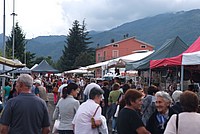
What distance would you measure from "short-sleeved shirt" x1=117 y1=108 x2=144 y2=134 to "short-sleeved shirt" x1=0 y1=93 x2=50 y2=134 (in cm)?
120

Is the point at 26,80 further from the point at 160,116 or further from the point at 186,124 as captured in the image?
the point at 186,124

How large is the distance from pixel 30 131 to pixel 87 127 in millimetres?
1219

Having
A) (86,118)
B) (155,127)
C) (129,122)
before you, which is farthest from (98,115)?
(129,122)

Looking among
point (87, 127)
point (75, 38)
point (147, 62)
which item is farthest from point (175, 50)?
point (75, 38)

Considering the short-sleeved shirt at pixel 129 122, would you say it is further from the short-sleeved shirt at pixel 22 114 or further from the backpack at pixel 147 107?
the backpack at pixel 147 107

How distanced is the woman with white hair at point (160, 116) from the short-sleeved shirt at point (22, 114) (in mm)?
1660

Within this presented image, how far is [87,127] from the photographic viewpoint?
6.95 meters

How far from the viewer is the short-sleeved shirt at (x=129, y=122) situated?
5777 mm

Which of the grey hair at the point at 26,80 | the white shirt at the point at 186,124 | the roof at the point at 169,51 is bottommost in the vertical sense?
the white shirt at the point at 186,124

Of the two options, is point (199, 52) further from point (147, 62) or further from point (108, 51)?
point (108, 51)

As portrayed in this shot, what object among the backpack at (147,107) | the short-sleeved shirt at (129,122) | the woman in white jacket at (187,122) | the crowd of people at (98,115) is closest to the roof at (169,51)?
the backpack at (147,107)

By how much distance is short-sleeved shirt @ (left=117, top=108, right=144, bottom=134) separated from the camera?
5777mm

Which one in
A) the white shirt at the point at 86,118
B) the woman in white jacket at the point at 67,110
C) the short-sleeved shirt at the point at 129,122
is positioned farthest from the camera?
the woman in white jacket at the point at 67,110

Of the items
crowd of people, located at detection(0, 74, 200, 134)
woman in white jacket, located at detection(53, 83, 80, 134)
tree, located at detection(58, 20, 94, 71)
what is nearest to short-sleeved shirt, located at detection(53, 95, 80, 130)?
woman in white jacket, located at detection(53, 83, 80, 134)
